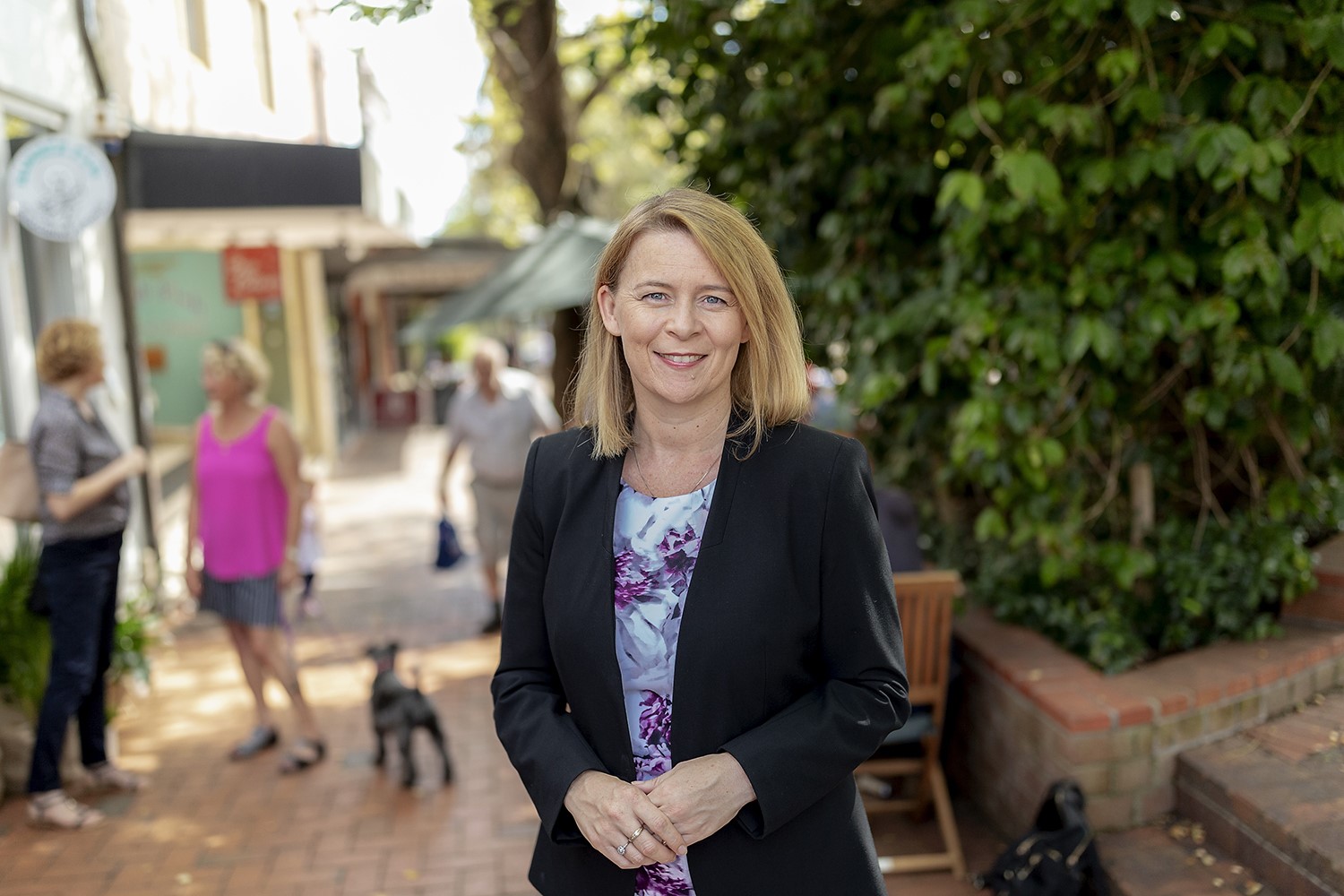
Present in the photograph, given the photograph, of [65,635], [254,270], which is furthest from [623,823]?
[254,270]

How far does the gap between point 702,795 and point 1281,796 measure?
241 cm

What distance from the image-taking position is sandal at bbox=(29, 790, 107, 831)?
4285 mm

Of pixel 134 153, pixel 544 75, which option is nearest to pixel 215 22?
pixel 134 153

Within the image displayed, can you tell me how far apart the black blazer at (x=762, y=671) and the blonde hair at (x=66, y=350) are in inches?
128

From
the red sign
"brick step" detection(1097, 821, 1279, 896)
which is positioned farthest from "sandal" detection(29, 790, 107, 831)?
the red sign

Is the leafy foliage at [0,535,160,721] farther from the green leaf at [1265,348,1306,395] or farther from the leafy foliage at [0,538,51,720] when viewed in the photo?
the green leaf at [1265,348,1306,395]

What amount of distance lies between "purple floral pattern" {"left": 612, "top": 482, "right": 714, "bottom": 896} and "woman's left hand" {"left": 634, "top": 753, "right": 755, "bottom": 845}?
0.30ft

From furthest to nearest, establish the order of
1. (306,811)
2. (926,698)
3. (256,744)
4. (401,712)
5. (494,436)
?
(494,436) < (256,744) < (401,712) < (306,811) < (926,698)

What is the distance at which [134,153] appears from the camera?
23.2 feet

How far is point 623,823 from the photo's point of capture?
1.69m

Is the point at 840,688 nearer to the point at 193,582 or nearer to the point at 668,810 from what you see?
the point at 668,810

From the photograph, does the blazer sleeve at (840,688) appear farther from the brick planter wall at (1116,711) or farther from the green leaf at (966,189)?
the brick planter wall at (1116,711)

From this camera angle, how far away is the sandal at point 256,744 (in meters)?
5.09

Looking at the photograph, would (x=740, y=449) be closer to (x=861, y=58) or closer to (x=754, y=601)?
(x=754, y=601)
